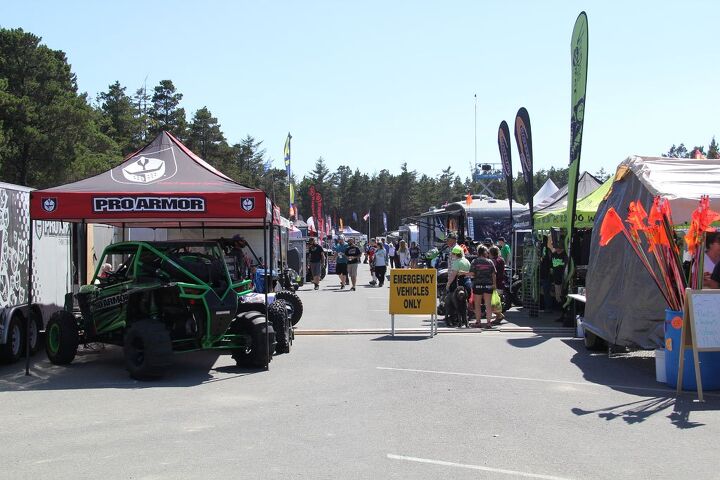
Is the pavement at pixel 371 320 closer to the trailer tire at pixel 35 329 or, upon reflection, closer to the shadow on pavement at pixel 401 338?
the shadow on pavement at pixel 401 338

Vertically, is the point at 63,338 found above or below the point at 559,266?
below

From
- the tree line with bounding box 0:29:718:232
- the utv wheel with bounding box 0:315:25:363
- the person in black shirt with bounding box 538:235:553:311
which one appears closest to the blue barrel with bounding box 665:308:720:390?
the person in black shirt with bounding box 538:235:553:311

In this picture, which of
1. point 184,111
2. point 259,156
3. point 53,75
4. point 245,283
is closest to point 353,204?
point 259,156

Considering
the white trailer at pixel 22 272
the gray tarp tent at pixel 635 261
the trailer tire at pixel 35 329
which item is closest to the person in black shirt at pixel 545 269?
the gray tarp tent at pixel 635 261

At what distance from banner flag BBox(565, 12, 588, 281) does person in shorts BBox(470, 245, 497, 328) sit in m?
1.80

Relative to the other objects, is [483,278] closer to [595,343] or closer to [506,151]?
[595,343]

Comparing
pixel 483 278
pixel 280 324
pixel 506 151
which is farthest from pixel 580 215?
pixel 280 324

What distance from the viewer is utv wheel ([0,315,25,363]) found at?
35.9ft

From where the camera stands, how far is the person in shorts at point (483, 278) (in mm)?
14969

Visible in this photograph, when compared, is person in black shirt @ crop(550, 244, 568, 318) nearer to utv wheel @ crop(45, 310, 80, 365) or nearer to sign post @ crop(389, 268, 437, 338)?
sign post @ crop(389, 268, 437, 338)

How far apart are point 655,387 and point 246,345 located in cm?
535

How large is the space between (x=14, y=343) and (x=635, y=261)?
9068 millimetres

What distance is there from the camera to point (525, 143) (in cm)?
1967

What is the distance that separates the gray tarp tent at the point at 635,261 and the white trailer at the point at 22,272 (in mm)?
8309
